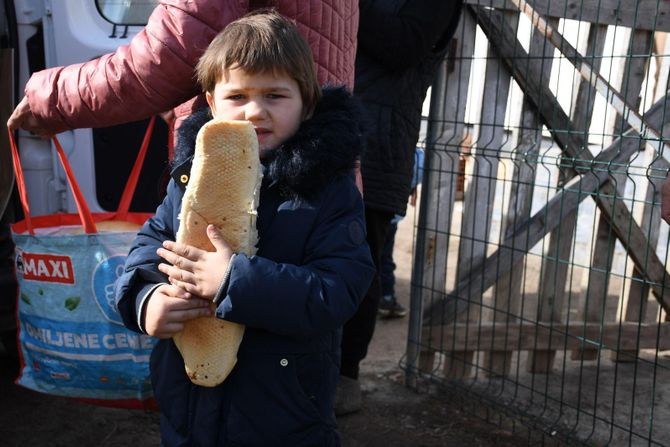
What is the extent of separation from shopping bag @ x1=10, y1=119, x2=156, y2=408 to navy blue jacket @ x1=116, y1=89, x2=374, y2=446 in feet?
1.50

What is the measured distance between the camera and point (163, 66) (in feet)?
6.19

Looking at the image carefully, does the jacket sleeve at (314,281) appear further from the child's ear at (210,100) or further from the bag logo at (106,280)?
the bag logo at (106,280)

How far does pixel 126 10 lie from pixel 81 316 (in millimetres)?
1574

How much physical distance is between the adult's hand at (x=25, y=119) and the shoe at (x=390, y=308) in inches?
126

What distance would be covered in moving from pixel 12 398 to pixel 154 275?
6.96 feet

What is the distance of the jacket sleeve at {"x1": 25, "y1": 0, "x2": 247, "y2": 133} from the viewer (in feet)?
6.07

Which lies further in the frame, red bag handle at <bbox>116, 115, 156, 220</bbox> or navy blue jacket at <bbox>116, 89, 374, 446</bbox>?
red bag handle at <bbox>116, 115, 156, 220</bbox>

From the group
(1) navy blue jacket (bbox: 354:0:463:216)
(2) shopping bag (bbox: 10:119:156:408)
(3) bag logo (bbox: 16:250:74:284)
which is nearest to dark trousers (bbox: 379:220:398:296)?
(1) navy blue jacket (bbox: 354:0:463:216)

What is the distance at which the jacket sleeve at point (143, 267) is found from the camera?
1739 mm

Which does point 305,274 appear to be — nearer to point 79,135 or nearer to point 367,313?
point 367,313

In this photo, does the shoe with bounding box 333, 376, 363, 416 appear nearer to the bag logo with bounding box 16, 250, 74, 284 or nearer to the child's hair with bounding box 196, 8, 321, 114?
the bag logo with bounding box 16, 250, 74, 284

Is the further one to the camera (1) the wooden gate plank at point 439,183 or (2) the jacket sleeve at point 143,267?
(1) the wooden gate plank at point 439,183

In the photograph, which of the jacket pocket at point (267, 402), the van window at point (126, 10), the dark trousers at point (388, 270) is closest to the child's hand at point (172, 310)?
the jacket pocket at point (267, 402)

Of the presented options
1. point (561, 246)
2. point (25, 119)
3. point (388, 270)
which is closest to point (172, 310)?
point (25, 119)
